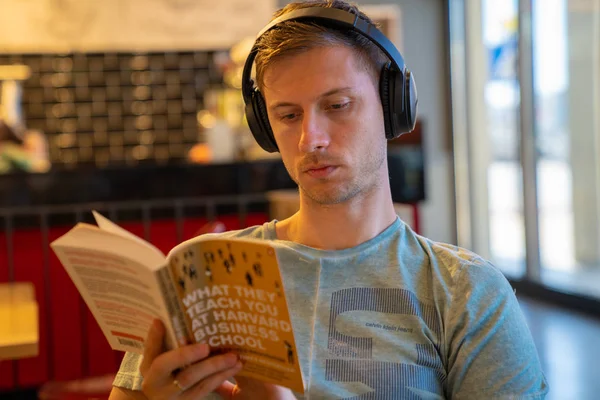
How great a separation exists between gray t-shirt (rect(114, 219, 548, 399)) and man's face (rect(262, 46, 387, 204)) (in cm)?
11

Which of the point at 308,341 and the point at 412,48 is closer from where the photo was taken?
the point at 308,341

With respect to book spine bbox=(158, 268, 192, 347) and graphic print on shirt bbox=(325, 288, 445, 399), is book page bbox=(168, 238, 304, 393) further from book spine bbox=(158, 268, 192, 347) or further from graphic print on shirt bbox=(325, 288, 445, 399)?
graphic print on shirt bbox=(325, 288, 445, 399)

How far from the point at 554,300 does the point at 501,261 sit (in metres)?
1.17

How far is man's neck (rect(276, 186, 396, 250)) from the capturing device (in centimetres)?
110

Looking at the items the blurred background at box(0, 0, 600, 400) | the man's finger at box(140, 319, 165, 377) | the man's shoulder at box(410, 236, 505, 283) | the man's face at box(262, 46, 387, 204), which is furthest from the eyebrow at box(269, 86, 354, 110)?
the blurred background at box(0, 0, 600, 400)

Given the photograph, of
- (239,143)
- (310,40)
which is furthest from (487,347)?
(239,143)

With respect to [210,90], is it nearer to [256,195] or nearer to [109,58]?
[109,58]

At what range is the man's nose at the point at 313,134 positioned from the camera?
3.37 feet

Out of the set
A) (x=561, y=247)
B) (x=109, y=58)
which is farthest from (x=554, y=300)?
(x=109, y=58)

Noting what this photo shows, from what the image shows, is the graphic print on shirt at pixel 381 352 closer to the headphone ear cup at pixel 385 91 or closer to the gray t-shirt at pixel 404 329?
the gray t-shirt at pixel 404 329

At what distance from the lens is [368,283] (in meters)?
1.06

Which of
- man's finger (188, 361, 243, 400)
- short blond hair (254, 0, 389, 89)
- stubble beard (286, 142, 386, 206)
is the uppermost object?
short blond hair (254, 0, 389, 89)

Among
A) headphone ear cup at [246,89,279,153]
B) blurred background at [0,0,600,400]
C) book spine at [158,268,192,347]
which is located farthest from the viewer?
blurred background at [0,0,600,400]

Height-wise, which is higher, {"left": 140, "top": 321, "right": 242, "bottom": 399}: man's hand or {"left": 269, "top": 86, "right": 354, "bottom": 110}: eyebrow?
{"left": 269, "top": 86, "right": 354, "bottom": 110}: eyebrow
